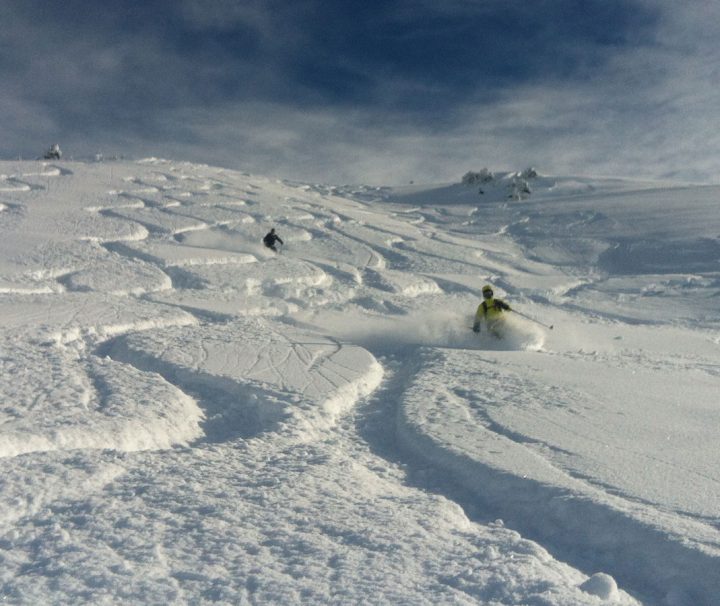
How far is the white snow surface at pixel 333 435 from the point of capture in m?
3.33

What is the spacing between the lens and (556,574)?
11.2ft

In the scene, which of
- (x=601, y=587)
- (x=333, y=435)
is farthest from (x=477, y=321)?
(x=601, y=587)

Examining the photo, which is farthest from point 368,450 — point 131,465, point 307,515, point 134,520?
point 134,520

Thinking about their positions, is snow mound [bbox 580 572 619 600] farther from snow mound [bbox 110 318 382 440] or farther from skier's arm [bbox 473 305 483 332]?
skier's arm [bbox 473 305 483 332]

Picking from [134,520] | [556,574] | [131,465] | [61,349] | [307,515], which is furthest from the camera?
[61,349]

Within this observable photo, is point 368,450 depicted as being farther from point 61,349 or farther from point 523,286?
point 523,286

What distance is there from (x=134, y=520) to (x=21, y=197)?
60.6ft

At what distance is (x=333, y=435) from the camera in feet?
19.5

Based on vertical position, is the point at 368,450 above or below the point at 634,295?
below

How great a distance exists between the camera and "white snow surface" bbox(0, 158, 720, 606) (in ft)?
10.9

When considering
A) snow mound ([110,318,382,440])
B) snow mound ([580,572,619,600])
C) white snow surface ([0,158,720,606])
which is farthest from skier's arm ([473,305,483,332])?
snow mound ([580,572,619,600])

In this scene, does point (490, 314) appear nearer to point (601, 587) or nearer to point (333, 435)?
point (333, 435)

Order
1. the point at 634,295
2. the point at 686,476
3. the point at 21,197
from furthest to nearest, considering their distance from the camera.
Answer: the point at 21,197 → the point at 634,295 → the point at 686,476

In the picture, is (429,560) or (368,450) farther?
(368,450)
